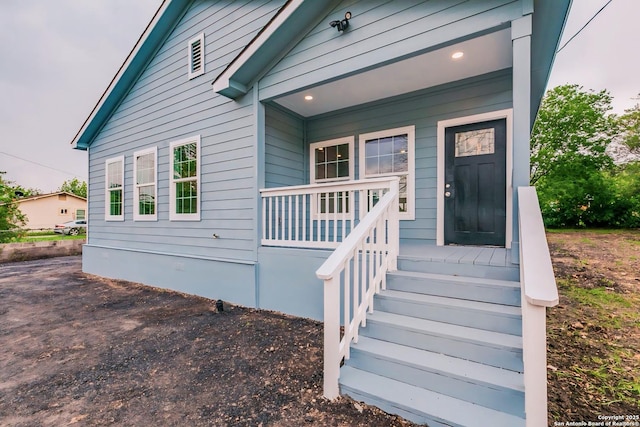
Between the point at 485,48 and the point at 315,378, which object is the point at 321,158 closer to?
the point at 485,48

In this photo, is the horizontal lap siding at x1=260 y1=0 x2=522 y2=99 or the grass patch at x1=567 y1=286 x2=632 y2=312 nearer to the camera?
the horizontal lap siding at x1=260 y1=0 x2=522 y2=99

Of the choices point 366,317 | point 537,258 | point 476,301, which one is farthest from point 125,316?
point 537,258

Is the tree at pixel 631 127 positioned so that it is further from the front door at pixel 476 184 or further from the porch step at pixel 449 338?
the porch step at pixel 449 338

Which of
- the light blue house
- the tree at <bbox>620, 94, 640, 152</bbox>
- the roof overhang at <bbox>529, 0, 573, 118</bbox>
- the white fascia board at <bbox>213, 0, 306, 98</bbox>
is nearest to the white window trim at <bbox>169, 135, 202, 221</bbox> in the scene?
the light blue house

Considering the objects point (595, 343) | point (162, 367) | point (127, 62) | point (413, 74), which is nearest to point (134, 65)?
point (127, 62)

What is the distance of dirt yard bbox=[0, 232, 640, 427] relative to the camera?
195 centimetres

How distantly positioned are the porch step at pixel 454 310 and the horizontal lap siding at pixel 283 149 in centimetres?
289

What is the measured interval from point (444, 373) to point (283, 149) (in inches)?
165

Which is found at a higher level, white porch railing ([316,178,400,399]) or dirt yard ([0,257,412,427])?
white porch railing ([316,178,400,399])

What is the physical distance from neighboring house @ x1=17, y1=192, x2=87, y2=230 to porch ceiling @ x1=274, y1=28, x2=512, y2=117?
28.6m

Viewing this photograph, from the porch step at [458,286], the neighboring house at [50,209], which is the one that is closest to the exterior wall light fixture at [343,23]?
the porch step at [458,286]

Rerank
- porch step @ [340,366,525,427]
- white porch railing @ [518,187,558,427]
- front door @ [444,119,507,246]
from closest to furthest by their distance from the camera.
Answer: white porch railing @ [518,187,558,427] < porch step @ [340,366,525,427] < front door @ [444,119,507,246]

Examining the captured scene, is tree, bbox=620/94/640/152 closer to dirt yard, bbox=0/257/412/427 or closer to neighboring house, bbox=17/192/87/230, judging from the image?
dirt yard, bbox=0/257/412/427

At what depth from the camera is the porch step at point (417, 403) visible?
1696mm
